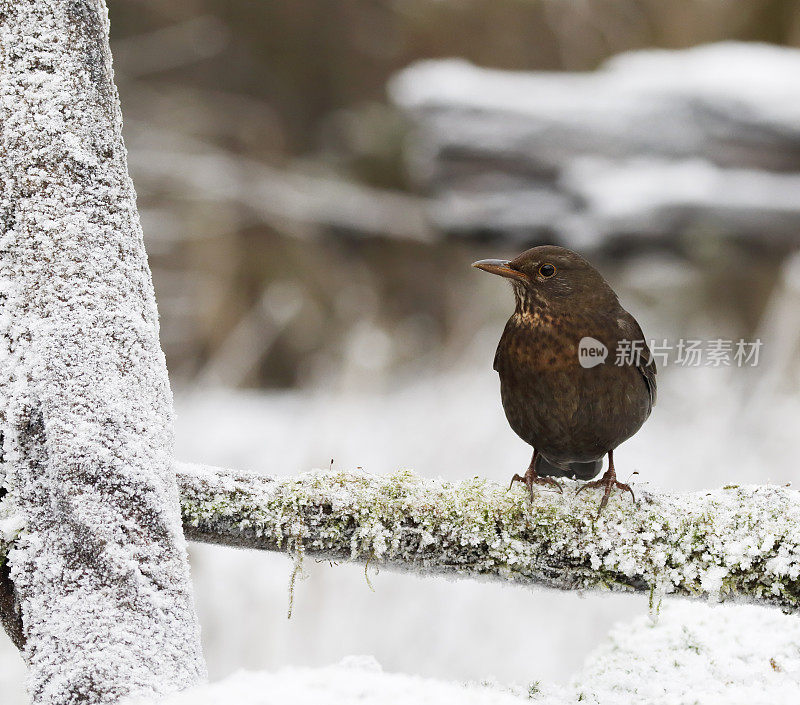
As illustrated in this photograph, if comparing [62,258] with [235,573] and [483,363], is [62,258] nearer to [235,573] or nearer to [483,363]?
[235,573]

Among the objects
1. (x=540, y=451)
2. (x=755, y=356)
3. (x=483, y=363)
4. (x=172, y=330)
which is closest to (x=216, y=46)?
(x=172, y=330)

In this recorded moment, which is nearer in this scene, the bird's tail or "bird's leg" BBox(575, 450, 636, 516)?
"bird's leg" BBox(575, 450, 636, 516)

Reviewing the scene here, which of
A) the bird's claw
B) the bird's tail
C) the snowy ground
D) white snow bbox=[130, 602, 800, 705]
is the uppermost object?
the bird's claw

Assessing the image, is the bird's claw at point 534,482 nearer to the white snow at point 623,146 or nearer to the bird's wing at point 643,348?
the bird's wing at point 643,348

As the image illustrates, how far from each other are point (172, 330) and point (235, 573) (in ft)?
14.8

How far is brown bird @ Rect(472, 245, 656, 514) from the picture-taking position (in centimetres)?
180

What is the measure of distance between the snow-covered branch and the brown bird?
1.02ft

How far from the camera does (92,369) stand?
1164 millimetres

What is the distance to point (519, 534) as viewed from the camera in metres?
1.41

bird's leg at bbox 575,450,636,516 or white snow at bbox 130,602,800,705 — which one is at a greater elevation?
bird's leg at bbox 575,450,636,516

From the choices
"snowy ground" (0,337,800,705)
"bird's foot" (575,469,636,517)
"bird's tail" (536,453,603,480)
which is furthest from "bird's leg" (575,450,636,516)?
"snowy ground" (0,337,800,705)

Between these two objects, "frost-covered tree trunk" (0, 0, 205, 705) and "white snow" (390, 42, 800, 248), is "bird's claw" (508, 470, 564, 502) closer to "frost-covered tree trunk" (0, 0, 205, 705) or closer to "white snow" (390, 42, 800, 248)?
"frost-covered tree trunk" (0, 0, 205, 705)

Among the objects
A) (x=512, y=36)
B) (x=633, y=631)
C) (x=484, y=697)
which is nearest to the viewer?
(x=484, y=697)

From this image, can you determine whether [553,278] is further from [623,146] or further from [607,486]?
[623,146]
